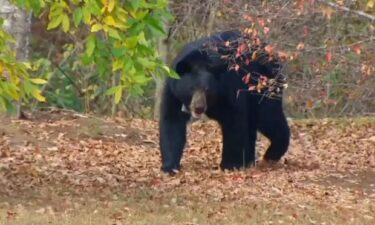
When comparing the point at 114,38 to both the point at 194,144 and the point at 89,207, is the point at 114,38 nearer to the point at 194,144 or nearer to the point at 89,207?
the point at 89,207

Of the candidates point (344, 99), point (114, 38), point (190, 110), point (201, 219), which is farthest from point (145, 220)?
point (344, 99)

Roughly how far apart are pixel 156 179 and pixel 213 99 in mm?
1166

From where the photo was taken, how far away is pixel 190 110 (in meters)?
11.6

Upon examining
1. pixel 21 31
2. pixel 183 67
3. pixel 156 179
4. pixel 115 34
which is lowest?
pixel 156 179

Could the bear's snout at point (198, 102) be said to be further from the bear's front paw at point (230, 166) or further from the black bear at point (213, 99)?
the bear's front paw at point (230, 166)

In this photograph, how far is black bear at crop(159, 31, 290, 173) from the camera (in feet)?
37.8

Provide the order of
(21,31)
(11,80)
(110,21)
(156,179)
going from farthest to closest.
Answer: (21,31)
(156,179)
(11,80)
(110,21)

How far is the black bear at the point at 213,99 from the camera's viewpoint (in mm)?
11508

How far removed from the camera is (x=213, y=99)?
11594 mm

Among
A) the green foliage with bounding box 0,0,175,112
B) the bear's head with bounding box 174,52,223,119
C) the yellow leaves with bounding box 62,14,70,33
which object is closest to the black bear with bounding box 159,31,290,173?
the bear's head with bounding box 174,52,223,119

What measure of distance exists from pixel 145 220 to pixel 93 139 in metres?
5.38

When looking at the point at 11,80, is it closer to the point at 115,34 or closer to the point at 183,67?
the point at 115,34

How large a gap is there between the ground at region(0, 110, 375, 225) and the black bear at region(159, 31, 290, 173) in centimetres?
31

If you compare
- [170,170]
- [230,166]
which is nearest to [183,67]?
[170,170]
